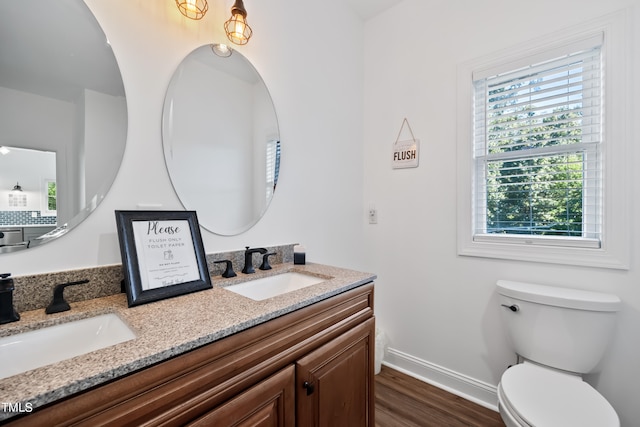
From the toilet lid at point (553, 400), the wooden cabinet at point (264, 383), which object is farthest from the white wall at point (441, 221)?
the wooden cabinet at point (264, 383)

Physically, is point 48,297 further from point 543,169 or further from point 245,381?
point 543,169

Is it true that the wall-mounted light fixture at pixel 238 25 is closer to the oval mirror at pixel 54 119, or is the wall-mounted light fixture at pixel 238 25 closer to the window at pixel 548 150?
the oval mirror at pixel 54 119

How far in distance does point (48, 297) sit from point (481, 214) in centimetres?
213

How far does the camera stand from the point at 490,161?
1.77m

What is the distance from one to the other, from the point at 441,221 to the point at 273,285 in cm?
122

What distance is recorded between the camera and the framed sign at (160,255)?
948 mm

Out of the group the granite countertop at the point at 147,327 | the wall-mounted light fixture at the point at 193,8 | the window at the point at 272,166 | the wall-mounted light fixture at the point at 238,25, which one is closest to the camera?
the granite countertop at the point at 147,327

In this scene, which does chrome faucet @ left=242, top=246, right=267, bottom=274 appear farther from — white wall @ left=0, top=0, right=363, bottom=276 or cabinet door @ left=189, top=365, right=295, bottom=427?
cabinet door @ left=189, top=365, right=295, bottom=427

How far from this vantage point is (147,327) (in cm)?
74

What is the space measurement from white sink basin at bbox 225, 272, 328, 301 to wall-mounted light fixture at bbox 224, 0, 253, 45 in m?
1.18

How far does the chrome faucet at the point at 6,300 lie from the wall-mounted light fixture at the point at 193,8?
45.2 inches

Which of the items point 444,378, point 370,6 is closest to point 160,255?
point 444,378

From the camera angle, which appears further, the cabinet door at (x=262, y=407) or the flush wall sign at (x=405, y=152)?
the flush wall sign at (x=405, y=152)

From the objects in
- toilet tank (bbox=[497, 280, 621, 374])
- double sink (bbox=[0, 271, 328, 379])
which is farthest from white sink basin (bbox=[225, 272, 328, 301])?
toilet tank (bbox=[497, 280, 621, 374])
